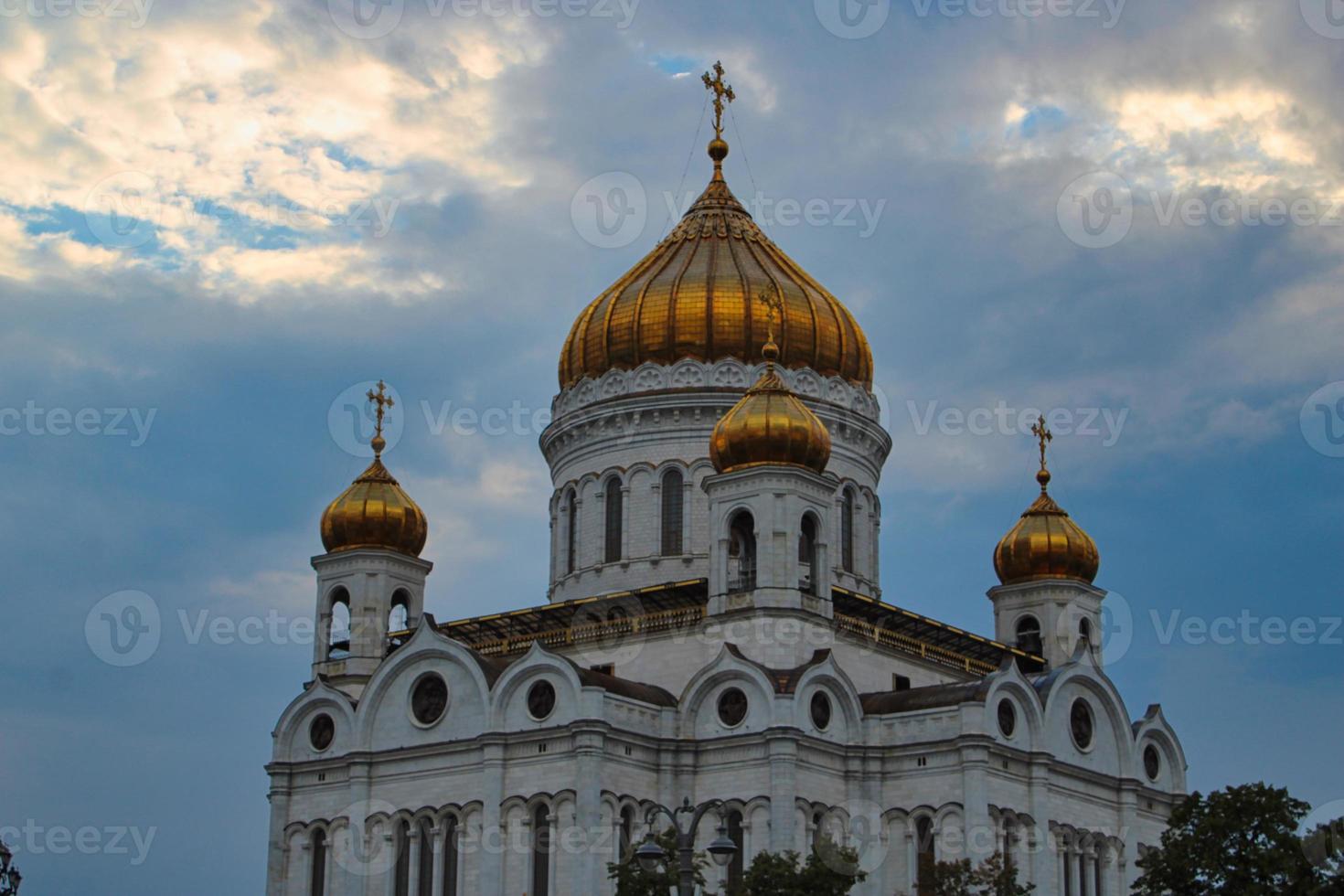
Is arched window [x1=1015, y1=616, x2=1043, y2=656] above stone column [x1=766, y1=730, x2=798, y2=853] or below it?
above

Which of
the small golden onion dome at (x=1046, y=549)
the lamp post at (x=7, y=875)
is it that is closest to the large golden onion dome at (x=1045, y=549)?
the small golden onion dome at (x=1046, y=549)

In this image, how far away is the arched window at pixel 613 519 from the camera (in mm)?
46800

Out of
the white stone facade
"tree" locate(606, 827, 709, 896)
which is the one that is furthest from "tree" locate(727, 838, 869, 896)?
the white stone facade

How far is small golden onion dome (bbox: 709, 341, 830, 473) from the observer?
41844 mm

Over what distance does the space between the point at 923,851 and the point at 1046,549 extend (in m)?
10.3

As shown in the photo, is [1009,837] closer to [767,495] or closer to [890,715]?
[890,715]

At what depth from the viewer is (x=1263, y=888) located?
3303 centimetres

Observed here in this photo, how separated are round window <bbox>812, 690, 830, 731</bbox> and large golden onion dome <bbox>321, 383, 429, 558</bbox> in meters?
10.5

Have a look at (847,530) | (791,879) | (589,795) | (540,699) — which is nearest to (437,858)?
(540,699)

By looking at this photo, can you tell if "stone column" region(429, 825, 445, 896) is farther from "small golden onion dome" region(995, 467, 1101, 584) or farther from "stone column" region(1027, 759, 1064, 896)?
"small golden onion dome" region(995, 467, 1101, 584)

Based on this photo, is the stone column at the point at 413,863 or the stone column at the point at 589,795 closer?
the stone column at the point at 589,795

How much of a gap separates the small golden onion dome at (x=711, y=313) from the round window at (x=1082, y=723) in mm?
9317

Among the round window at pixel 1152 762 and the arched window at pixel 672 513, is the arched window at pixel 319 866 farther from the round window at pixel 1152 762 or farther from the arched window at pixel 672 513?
the round window at pixel 1152 762

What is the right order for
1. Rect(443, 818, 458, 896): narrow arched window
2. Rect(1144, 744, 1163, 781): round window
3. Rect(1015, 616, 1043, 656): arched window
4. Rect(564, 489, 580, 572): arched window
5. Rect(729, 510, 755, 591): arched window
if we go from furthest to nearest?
1. Rect(1015, 616, 1043, 656): arched window
2. Rect(564, 489, 580, 572): arched window
3. Rect(1144, 744, 1163, 781): round window
4. Rect(729, 510, 755, 591): arched window
5. Rect(443, 818, 458, 896): narrow arched window
